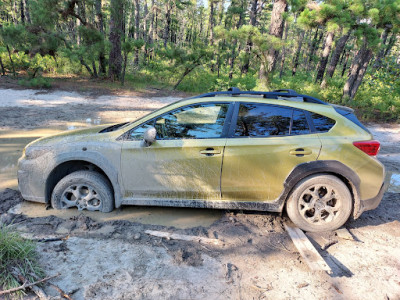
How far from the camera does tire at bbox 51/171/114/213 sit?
12.3 ft

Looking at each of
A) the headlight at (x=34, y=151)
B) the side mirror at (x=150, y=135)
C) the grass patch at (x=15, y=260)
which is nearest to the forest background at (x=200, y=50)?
the side mirror at (x=150, y=135)

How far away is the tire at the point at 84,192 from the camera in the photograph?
374 cm

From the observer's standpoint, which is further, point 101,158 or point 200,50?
point 200,50

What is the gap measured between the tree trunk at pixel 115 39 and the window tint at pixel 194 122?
1368 cm

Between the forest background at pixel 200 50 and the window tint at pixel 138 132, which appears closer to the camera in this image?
the window tint at pixel 138 132

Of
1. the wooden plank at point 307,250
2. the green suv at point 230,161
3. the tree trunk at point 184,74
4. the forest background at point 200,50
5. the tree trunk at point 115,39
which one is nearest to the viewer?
the wooden plank at point 307,250

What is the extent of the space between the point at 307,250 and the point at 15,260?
2991 mm

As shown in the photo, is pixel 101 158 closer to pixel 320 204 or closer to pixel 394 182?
pixel 320 204

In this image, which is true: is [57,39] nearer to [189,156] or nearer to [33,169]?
[33,169]

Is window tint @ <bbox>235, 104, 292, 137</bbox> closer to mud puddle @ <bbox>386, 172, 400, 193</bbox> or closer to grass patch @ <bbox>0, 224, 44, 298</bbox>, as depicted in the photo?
grass patch @ <bbox>0, 224, 44, 298</bbox>

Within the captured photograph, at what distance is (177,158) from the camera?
358 centimetres

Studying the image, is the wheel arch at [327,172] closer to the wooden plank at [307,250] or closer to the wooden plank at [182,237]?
the wooden plank at [307,250]

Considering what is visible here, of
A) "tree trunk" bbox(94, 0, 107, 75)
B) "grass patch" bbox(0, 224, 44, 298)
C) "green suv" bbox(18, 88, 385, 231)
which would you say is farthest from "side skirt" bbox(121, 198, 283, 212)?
"tree trunk" bbox(94, 0, 107, 75)

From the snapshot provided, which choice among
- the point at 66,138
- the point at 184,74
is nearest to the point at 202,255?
the point at 66,138
